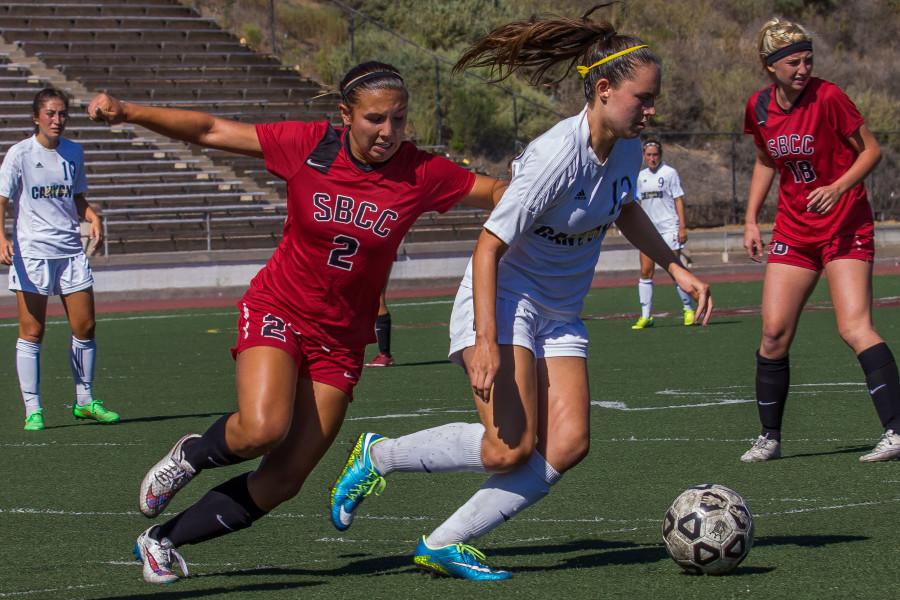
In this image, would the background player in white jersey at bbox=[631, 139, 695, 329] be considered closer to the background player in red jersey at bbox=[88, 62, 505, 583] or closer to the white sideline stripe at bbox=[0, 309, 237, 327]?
the white sideline stripe at bbox=[0, 309, 237, 327]

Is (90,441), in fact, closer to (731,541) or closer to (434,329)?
(731,541)

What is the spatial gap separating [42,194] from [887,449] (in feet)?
19.6

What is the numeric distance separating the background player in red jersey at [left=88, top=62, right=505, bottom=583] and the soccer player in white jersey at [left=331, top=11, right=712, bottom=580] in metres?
0.36

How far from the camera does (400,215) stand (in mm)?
5441

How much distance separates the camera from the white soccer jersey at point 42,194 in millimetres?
10164

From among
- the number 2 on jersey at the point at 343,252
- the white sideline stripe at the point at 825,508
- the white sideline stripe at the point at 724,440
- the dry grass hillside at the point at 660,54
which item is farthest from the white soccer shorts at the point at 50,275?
the dry grass hillside at the point at 660,54

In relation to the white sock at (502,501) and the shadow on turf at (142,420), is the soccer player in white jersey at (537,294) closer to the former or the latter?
the white sock at (502,501)

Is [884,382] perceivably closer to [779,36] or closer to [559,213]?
[779,36]

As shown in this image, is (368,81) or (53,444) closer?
(368,81)

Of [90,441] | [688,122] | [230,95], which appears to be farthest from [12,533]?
[688,122]

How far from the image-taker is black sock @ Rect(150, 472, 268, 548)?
5.36 metres

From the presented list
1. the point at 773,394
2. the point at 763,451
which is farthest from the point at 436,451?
the point at 773,394

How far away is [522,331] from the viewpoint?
5324mm

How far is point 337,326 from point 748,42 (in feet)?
177
